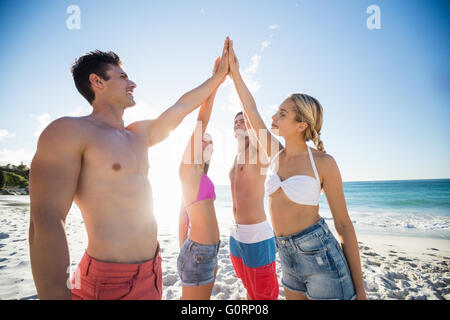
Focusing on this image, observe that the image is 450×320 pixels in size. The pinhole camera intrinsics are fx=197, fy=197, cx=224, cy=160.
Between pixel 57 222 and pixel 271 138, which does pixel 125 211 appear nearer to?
pixel 57 222

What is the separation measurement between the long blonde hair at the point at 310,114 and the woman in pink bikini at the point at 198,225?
4.84 ft

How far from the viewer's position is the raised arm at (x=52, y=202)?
1170mm

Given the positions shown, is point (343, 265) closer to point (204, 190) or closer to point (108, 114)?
point (204, 190)

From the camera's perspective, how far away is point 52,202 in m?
1.28

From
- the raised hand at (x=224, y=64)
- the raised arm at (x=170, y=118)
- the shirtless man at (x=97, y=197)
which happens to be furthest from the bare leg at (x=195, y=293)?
the raised hand at (x=224, y=64)

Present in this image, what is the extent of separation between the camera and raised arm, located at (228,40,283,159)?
2.71 metres

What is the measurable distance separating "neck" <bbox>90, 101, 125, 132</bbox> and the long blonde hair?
200 centimetres

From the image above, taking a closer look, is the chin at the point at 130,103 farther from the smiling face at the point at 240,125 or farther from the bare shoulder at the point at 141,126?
the smiling face at the point at 240,125

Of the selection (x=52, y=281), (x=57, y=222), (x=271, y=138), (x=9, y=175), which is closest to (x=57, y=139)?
(x=57, y=222)

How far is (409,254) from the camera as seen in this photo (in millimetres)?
6668

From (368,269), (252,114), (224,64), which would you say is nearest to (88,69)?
(224,64)

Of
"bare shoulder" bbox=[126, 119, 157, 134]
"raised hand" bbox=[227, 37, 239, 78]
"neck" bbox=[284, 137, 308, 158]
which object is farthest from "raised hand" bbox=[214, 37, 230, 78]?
"neck" bbox=[284, 137, 308, 158]

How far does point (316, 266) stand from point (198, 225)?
145 centimetres

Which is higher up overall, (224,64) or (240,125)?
(224,64)
